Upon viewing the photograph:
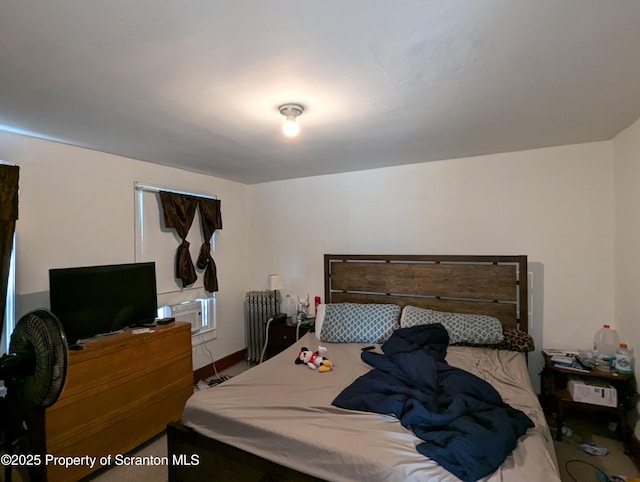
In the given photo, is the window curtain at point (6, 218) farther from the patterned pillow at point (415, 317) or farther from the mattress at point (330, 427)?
the patterned pillow at point (415, 317)

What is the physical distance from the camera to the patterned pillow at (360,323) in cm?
291

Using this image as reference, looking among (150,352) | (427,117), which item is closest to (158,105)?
(427,117)

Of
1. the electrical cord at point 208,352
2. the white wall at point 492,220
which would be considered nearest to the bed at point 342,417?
the white wall at point 492,220

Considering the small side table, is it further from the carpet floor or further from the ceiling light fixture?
the ceiling light fixture

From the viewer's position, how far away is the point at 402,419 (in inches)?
62.5

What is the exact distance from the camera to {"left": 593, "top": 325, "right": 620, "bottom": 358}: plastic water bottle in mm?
2518

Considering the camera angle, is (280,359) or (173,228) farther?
(173,228)

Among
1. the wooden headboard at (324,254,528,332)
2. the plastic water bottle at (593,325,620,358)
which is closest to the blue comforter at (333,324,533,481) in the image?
the wooden headboard at (324,254,528,332)

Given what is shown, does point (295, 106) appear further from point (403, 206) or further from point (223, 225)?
point (223, 225)

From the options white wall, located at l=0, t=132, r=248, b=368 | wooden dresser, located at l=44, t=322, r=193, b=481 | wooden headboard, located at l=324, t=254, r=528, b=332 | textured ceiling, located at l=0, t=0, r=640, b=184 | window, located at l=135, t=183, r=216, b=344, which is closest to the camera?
textured ceiling, located at l=0, t=0, r=640, b=184

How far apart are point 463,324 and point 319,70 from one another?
7.61ft

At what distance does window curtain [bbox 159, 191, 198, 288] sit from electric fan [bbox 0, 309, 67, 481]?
2.02 metres

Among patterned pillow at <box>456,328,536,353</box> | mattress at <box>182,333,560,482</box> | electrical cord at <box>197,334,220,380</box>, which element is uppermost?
patterned pillow at <box>456,328,536,353</box>

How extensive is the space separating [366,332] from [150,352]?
1778mm
